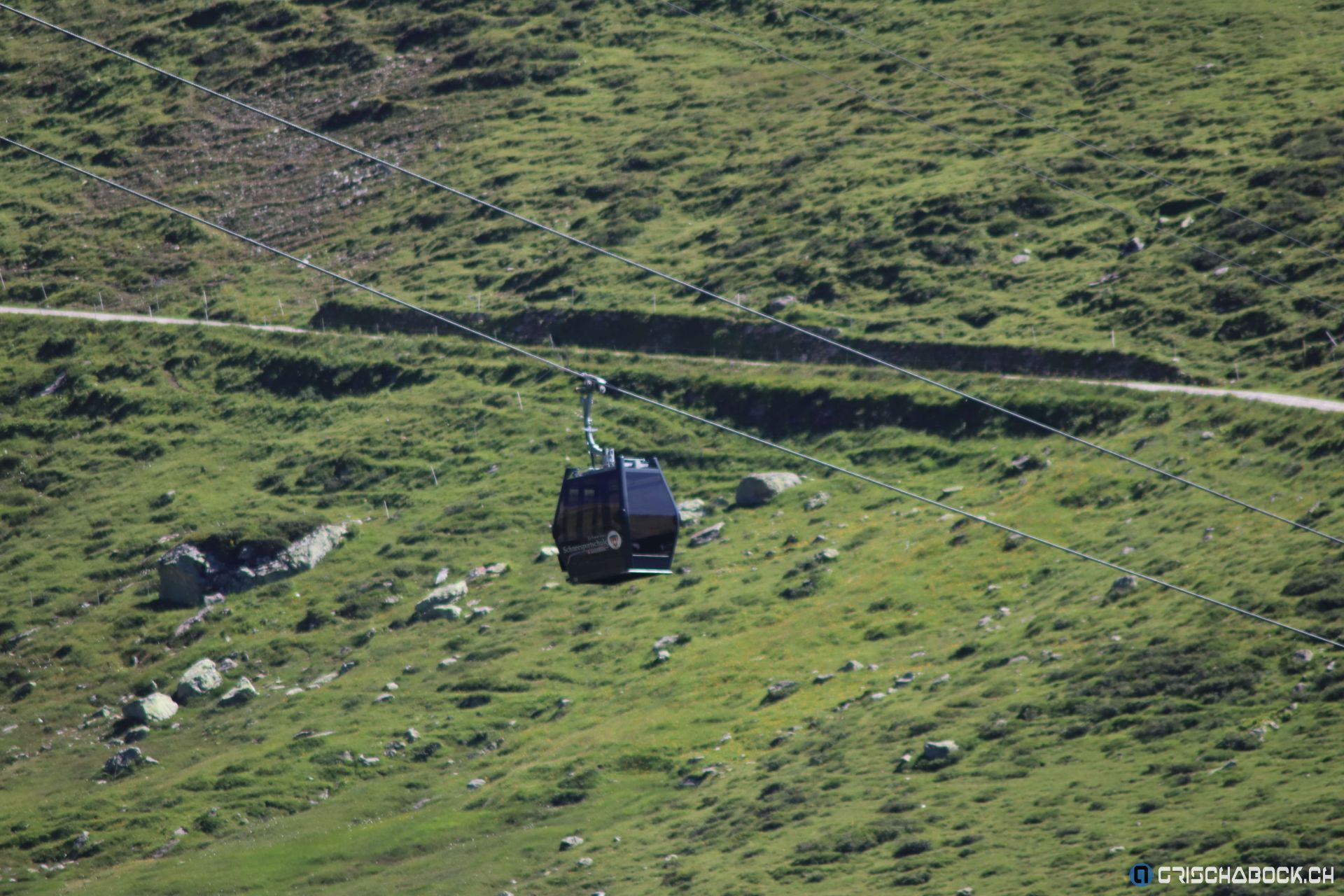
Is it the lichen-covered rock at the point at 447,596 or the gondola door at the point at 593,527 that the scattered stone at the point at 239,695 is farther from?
the gondola door at the point at 593,527

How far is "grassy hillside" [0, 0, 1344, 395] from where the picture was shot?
8425 centimetres

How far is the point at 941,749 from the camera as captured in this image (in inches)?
1999

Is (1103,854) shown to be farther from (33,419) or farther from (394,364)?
(33,419)

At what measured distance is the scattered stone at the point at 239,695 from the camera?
6844 cm

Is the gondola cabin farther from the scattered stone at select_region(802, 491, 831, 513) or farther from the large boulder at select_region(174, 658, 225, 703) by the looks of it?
the large boulder at select_region(174, 658, 225, 703)

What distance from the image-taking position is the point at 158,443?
318 feet

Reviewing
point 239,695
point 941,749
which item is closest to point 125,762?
point 239,695

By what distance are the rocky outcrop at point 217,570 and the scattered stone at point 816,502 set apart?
25.6 meters

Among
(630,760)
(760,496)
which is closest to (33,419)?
(760,496)

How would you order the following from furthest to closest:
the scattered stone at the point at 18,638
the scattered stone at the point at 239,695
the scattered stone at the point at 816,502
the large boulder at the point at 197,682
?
1. the scattered stone at the point at 18,638
2. the scattered stone at the point at 816,502
3. the large boulder at the point at 197,682
4. the scattered stone at the point at 239,695

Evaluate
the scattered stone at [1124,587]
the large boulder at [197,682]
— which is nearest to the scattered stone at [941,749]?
the scattered stone at [1124,587]

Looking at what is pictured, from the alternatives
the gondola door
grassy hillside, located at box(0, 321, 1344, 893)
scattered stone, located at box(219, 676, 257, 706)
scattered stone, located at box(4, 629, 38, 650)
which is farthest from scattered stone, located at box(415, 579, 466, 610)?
the gondola door

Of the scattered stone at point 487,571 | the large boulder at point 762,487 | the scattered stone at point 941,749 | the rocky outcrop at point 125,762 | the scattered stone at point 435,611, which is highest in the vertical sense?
the scattered stone at point 941,749

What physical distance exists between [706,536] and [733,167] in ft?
157
